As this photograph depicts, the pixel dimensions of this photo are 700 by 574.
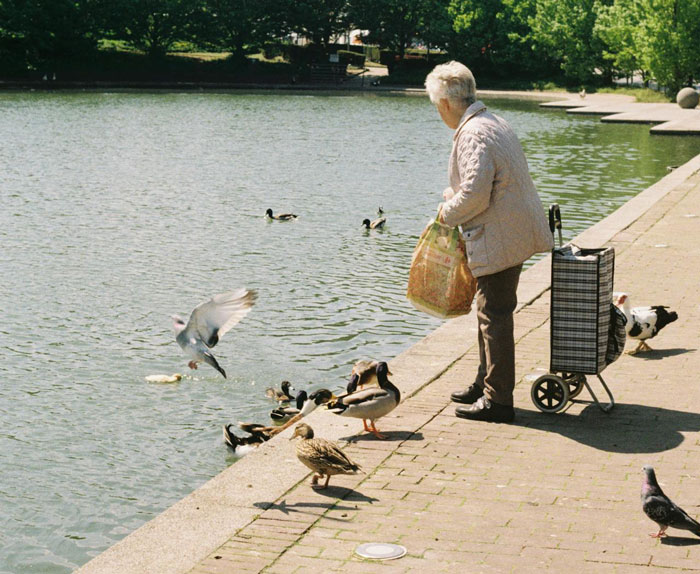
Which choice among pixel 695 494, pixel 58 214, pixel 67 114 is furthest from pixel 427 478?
pixel 67 114

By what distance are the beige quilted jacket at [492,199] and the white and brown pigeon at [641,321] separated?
1917 mm

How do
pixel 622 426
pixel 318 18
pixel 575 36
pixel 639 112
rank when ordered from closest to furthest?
1. pixel 622 426
2. pixel 639 112
3. pixel 575 36
4. pixel 318 18

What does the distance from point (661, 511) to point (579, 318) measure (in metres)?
1.88

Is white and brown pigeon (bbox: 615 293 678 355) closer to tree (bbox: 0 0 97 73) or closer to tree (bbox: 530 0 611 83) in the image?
tree (bbox: 530 0 611 83)

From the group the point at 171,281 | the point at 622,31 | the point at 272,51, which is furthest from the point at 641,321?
the point at 272,51

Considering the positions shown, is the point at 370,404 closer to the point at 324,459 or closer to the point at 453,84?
the point at 324,459

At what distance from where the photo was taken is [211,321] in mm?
6922

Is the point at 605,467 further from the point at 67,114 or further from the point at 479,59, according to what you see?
the point at 479,59

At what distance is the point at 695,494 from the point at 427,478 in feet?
4.49

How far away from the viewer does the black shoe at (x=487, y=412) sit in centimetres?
662

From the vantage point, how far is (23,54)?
236 ft

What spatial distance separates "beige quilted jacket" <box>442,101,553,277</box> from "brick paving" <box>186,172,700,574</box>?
1078mm

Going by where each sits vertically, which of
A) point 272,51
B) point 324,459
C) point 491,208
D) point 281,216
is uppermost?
point 272,51

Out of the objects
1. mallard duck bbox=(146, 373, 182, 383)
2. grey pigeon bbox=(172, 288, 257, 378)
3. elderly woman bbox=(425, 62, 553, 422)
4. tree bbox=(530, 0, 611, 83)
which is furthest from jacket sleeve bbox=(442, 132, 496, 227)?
tree bbox=(530, 0, 611, 83)
